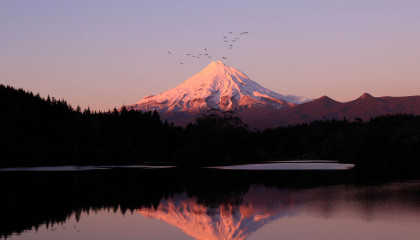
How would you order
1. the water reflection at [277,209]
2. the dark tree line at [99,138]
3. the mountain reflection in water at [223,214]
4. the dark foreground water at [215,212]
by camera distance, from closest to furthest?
the dark foreground water at [215,212]
the mountain reflection in water at [223,214]
the water reflection at [277,209]
the dark tree line at [99,138]

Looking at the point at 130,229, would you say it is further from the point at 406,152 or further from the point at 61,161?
the point at 61,161

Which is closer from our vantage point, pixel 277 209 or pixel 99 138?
pixel 277 209

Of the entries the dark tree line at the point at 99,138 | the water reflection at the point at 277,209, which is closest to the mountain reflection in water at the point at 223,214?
the water reflection at the point at 277,209

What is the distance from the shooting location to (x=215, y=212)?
33.8m

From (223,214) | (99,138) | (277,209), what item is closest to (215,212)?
(223,214)

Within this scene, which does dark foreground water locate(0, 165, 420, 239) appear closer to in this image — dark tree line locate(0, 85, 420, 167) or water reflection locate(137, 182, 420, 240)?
water reflection locate(137, 182, 420, 240)

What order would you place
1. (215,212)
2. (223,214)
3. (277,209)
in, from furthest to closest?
1. (277,209)
2. (215,212)
3. (223,214)

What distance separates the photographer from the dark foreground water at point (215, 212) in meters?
26.5

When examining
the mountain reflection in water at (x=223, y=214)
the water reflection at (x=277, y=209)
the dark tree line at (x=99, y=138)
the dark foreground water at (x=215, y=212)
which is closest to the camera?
the dark foreground water at (x=215, y=212)

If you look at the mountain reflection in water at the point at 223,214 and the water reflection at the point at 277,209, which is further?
the water reflection at the point at 277,209

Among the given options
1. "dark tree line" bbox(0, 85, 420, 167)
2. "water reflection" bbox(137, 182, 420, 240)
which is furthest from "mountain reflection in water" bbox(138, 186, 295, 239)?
"dark tree line" bbox(0, 85, 420, 167)

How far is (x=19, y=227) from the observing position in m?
28.5

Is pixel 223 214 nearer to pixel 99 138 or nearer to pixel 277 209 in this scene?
pixel 277 209

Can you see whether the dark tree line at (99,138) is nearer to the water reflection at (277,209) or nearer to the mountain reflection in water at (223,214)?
the water reflection at (277,209)
